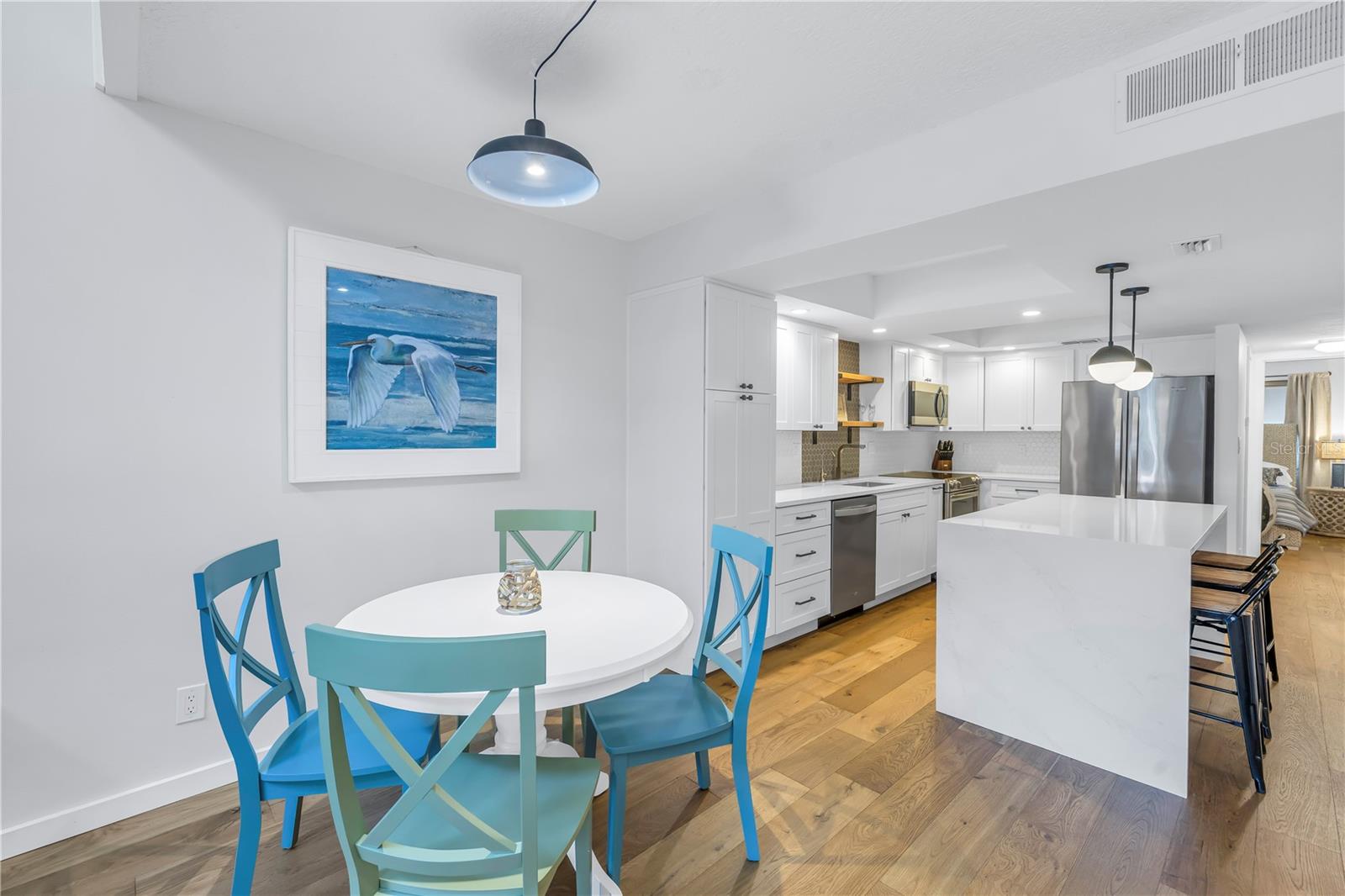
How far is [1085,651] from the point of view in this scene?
8.20 ft

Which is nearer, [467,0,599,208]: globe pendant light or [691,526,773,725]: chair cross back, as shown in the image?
[467,0,599,208]: globe pendant light

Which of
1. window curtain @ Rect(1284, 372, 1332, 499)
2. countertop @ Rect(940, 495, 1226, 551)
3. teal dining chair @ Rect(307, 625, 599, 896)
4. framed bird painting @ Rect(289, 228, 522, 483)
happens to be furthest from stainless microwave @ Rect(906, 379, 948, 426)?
window curtain @ Rect(1284, 372, 1332, 499)

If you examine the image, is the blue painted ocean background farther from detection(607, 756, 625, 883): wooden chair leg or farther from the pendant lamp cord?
detection(607, 756, 625, 883): wooden chair leg

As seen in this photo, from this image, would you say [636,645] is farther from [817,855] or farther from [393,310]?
[393,310]

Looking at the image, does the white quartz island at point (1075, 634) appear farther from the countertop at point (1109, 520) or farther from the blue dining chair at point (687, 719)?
the blue dining chair at point (687, 719)

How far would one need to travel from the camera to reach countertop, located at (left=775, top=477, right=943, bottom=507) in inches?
156

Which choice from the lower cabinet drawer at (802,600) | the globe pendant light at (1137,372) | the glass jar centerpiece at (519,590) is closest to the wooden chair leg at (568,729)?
the glass jar centerpiece at (519,590)

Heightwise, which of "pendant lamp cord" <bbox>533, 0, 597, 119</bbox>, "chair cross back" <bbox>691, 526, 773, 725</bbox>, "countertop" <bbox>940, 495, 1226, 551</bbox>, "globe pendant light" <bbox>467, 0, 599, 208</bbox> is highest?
"pendant lamp cord" <bbox>533, 0, 597, 119</bbox>

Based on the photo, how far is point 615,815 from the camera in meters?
1.72

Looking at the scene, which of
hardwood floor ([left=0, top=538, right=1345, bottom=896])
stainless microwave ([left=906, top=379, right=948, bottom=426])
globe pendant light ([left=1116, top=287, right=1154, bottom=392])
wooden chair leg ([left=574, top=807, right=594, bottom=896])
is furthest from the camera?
stainless microwave ([left=906, top=379, right=948, bottom=426])

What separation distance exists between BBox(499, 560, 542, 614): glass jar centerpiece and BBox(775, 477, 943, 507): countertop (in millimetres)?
2141

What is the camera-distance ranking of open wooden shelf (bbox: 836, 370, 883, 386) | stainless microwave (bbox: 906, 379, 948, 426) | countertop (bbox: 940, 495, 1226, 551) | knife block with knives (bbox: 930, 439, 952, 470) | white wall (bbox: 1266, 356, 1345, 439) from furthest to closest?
1. white wall (bbox: 1266, 356, 1345, 439)
2. knife block with knives (bbox: 930, 439, 952, 470)
3. stainless microwave (bbox: 906, 379, 948, 426)
4. open wooden shelf (bbox: 836, 370, 883, 386)
5. countertop (bbox: 940, 495, 1226, 551)

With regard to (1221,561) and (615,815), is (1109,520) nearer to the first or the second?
(1221,561)

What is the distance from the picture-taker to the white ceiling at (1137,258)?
1.87m
